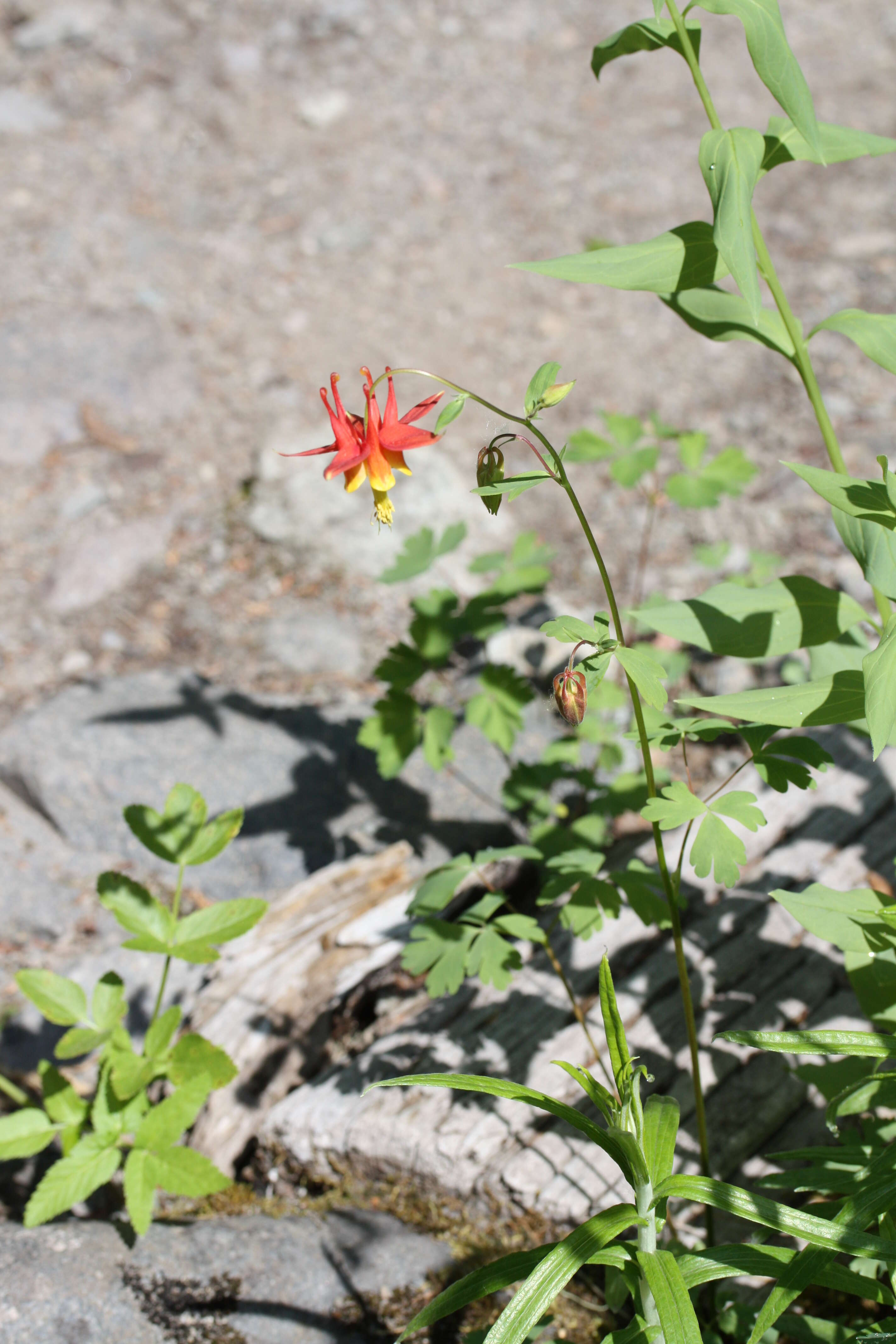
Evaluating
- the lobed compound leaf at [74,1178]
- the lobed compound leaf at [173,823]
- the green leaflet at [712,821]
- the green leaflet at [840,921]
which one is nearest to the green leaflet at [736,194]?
the green leaflet at [712,821]

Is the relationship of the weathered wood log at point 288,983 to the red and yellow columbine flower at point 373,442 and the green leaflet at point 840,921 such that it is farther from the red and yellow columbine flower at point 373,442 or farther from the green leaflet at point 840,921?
the red and yellow columbine flower at point 373,442

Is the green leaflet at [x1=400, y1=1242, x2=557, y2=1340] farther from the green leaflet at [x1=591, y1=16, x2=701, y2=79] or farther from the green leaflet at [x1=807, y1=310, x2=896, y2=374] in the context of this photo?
the green leaflet at [x1=591, y1=16, x2=701, y2=79]

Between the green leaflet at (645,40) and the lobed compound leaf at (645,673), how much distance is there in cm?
91

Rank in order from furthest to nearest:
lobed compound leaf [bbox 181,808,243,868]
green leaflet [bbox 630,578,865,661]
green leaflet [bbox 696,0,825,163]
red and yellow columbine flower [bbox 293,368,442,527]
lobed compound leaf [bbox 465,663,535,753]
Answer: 1. lobed compound leaf [bbox 465,663,535,753]
2. lobed compound leaf [bbox 181,808,243,868]
3. green leaflet [bbox 630,578,865,661]
4. red and yellow columbine flower [bbox 293,368,442,527]
5. green leaflet [bbox 696,0,825,163]

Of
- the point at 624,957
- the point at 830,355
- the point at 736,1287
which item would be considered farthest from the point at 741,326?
the point at 830,355

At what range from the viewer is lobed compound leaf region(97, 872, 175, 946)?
1.75m

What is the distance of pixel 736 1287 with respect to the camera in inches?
65.5

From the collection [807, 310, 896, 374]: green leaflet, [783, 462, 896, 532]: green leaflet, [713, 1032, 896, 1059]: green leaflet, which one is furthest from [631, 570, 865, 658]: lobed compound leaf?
[713, 1032, 896, 1059]: green leaflet

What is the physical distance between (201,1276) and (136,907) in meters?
0.66

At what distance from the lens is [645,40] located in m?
1.49

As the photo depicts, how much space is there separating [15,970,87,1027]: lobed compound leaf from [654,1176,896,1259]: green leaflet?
1.12 m

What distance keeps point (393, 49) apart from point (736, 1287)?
6.10 m

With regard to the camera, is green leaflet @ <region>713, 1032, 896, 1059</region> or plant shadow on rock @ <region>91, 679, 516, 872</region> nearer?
green leaflet @ <region>713, 1032, 896, 1059</region>

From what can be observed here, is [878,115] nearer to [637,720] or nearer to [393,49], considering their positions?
[393,49]
